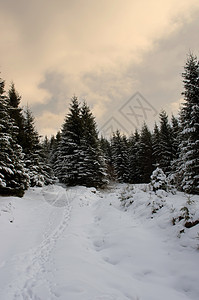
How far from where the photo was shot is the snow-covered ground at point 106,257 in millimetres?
3297

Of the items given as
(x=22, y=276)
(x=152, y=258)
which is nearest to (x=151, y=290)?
(x=152, y=258)

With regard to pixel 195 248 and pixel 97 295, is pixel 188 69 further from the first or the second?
pixel 97 295

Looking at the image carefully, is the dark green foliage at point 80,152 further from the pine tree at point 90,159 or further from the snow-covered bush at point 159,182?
the snow-covered bush at point 159,182

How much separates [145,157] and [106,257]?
29.1m

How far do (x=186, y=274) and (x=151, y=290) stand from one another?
901 mm

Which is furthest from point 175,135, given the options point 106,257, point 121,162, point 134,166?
point 106,257

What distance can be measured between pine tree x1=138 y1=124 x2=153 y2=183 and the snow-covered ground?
24.0m

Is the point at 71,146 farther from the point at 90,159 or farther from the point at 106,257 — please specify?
the point at 106,257

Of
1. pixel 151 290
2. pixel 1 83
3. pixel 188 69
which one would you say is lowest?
pixel 151 290

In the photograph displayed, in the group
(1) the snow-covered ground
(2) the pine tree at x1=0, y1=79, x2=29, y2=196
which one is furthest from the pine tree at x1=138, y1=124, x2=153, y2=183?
(1) the snow-covered ground

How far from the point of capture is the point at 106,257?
4.92 m

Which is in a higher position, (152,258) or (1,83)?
(1,83)

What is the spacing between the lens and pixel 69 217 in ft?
30.8

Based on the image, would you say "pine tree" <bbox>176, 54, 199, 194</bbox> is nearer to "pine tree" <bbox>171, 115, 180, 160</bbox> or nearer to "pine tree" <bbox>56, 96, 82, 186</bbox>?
"pine tree" <bbox>171, 115, 180, 160</bbox>
